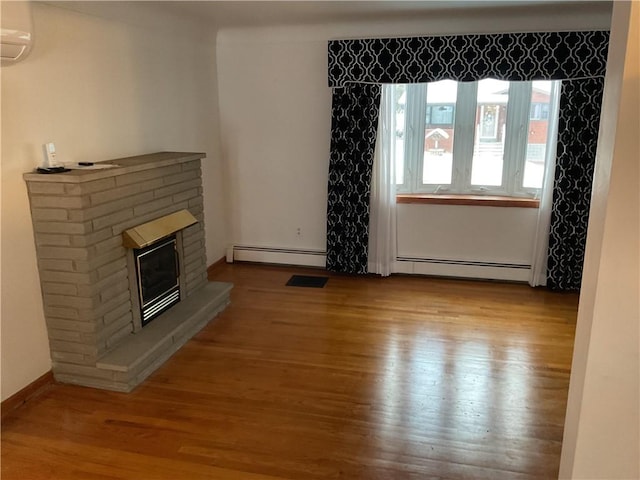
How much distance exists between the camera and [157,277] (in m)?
3.34

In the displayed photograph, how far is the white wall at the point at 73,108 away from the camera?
8.28 ft

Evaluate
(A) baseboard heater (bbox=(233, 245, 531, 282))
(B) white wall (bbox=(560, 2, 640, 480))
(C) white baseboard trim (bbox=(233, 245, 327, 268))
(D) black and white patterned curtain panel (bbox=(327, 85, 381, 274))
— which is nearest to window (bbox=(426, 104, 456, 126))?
(D) black and white patterned curtain panel (bbox=(327, 85, 381, 274))

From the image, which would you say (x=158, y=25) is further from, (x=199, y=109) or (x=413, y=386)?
(x=413, y=386)

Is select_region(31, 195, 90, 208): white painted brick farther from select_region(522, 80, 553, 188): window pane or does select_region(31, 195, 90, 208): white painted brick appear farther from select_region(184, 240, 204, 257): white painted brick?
select_region(522, 80, 553, 188): window pane

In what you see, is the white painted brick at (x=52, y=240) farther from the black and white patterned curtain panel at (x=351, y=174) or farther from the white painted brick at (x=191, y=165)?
the black and white patterned curtain panel at (x=351, y=174)

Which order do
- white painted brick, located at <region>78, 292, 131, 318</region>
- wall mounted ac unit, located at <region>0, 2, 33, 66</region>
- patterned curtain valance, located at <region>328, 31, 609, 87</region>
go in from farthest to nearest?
1. patterned curtain valance, located at <region>328, 31, 609, 87</region>
2. white painted brick, located at <region>78, 292, 131, 318</region>
3. wall mounted ac unit, located at <region>0, 2, 33, 66</region>

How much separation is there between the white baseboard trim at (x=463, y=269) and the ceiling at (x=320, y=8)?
2109 millimetres

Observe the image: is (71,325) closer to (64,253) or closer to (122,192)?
(64,253)

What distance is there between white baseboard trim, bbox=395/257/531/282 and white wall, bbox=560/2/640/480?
3.22 m

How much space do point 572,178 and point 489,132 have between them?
786 millimetres

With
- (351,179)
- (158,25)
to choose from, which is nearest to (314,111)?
(351,179)

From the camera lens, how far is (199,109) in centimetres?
444

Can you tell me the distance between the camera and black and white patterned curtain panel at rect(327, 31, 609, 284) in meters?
3.89

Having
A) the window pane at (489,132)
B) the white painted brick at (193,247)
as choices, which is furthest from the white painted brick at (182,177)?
the window pane at (489,132)
